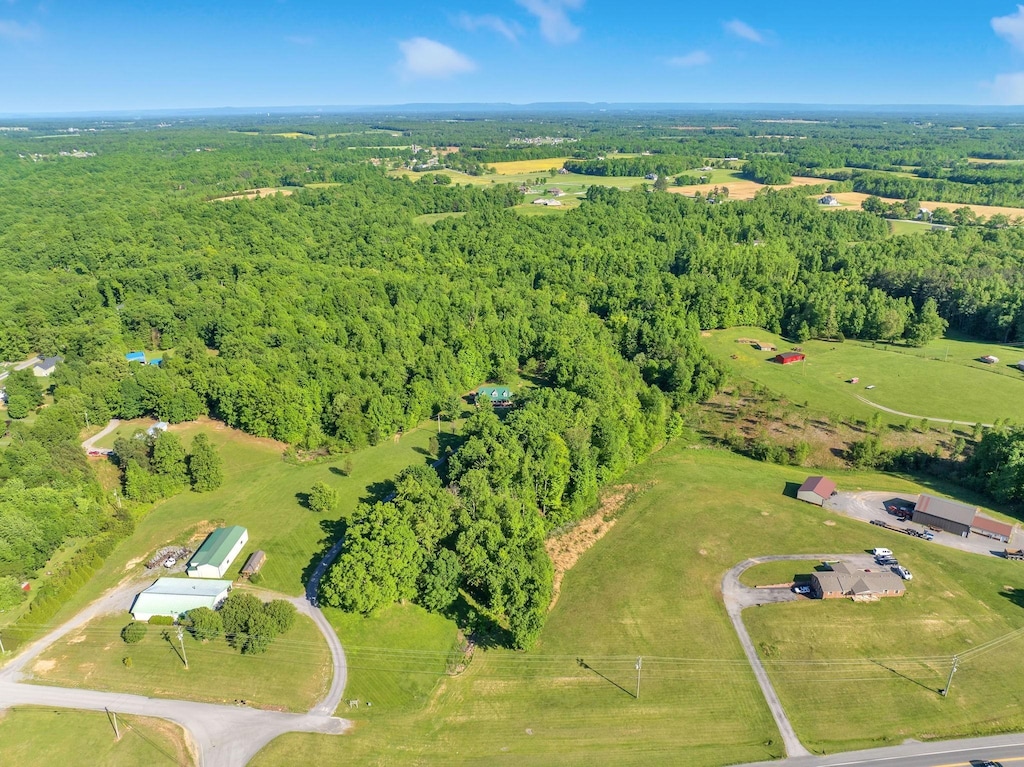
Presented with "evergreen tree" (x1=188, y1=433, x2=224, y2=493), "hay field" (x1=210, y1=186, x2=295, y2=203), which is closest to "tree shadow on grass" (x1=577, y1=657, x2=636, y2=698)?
"evergreen tree" (x1=188, y1=433, x2=224, y2=493)

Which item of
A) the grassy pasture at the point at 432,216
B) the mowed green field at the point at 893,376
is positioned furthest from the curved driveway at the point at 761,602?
the grassy pasture at the point at 432,216

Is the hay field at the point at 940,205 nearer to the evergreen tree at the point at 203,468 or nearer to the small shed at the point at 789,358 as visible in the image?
the small shed at the point at 789,358

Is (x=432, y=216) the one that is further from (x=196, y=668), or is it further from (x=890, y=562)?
(x=890, y=562)

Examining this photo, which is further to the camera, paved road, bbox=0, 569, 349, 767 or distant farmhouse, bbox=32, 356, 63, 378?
distant farmhouse, bbox=32, 356, 63, 378

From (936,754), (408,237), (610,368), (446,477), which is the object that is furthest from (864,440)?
(408,237)

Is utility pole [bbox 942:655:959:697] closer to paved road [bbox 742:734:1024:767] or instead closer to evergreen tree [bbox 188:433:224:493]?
paved road [bbox 742:734:1024:767]

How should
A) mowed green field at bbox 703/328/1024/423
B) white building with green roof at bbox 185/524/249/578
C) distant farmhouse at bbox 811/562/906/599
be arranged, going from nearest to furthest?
distant farmhouse at bbox 811/562/906/599 → white building with green roof at bbox 185/524/249/578 → mowed green field at bbox 703/328/1024/423
